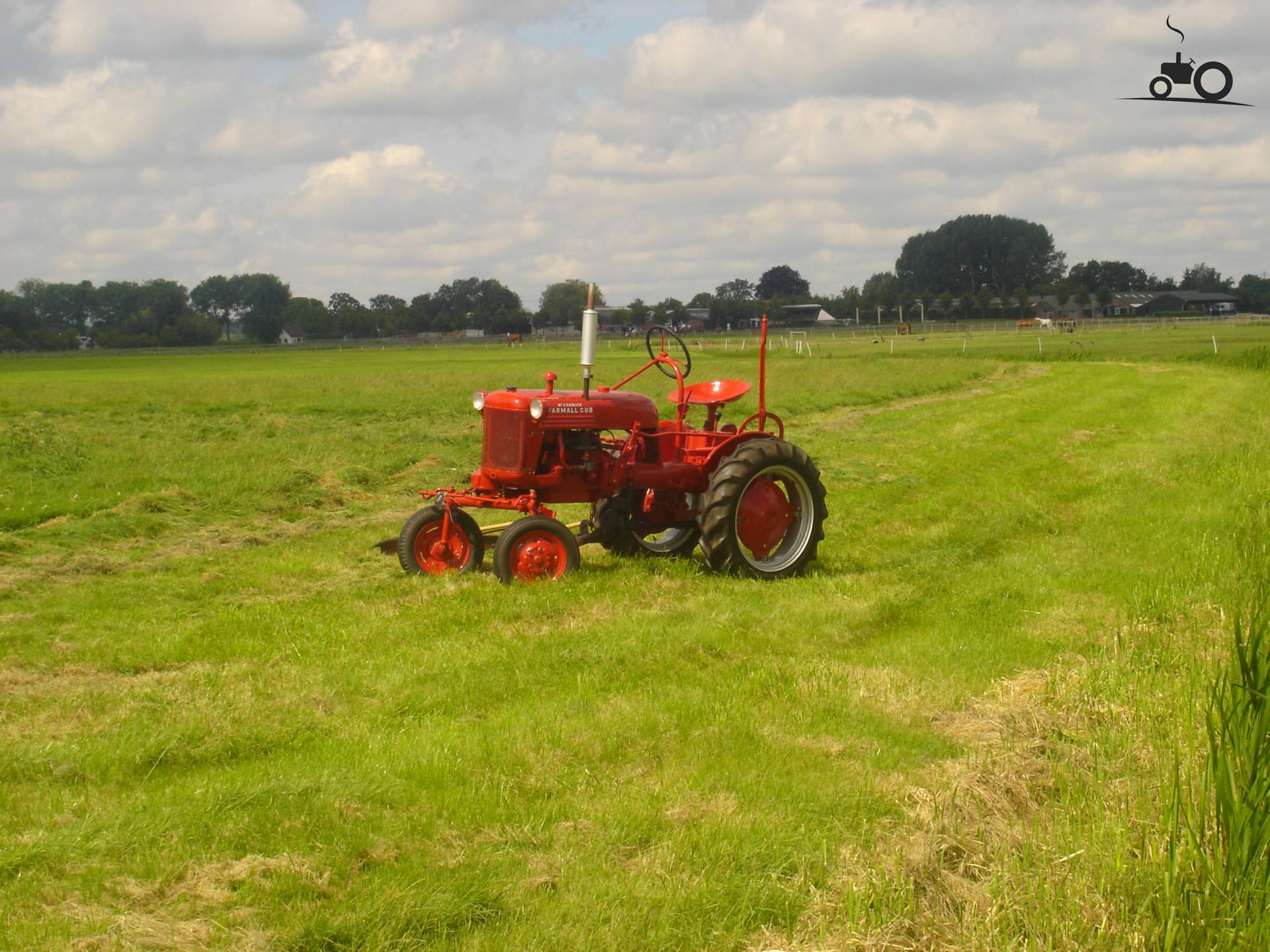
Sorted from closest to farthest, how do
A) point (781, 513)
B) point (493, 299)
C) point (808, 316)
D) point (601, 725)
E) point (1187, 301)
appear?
point (601, 725) → point (781, 513) → point (493, 299) → point (808, 316) → point (1187, 301)

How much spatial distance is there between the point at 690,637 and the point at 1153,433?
1443cm

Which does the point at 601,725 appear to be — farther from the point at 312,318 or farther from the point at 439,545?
the point at 312,318

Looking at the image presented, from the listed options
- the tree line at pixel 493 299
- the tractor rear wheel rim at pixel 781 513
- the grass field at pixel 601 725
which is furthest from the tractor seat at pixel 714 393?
the tree line at pixel 493 299

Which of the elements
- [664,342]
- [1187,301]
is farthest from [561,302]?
[1187,301]

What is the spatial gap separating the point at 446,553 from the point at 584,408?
5.16 ft

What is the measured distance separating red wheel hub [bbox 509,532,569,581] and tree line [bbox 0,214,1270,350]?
6608 centimetres

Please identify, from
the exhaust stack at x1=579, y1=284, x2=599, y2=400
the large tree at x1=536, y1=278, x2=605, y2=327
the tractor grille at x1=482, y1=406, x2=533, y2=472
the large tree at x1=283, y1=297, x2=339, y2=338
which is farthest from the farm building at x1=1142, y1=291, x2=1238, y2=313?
the tractor grille at x1=482, y1=406, x2=533, y2=472

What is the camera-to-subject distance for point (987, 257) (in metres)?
132

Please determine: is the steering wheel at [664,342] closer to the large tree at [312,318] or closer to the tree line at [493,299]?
the tree line at [493,299]

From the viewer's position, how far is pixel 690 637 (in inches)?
299

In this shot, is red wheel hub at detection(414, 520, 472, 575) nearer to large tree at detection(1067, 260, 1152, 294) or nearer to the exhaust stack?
the exhaust stack

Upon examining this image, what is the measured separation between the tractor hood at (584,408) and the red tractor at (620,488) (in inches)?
0.4

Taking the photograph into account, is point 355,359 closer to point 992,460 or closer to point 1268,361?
point 1268,361

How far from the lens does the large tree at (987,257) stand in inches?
5197
